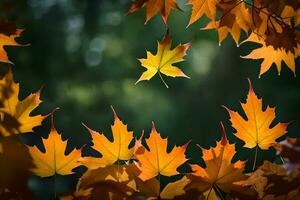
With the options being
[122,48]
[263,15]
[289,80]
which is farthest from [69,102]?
[263,15]

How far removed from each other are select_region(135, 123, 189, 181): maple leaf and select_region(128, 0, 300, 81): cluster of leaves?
1.14 ft

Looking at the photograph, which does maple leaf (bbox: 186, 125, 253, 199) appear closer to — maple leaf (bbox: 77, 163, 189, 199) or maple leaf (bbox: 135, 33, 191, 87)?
maple leaf (bbox: 77, 163, 189, 199)

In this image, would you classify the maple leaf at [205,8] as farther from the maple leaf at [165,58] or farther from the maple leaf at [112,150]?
the maple leaf at [112,150]

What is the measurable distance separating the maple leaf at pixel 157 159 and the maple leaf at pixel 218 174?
41mm

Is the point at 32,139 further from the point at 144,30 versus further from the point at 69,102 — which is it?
the point at 144,30

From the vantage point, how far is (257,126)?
2.72ft

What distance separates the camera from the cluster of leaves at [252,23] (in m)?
1.03

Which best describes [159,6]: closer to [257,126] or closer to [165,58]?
[165,58]

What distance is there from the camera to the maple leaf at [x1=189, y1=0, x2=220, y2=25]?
1.17m

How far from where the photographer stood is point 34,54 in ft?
27.8

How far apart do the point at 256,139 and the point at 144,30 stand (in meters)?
8.31

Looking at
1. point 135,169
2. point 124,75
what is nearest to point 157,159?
point 135,169

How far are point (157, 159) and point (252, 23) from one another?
567mm

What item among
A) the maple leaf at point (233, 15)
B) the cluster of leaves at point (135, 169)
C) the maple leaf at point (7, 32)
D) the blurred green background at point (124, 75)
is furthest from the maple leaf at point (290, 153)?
the blurred green background at point (124, 75)
